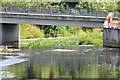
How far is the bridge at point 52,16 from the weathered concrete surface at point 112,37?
587 centimetres

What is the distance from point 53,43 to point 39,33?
1608 cm

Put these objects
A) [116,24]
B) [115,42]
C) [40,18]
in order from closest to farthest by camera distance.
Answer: [115,42] → [116,24] → [40,18]

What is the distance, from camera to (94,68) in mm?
31125

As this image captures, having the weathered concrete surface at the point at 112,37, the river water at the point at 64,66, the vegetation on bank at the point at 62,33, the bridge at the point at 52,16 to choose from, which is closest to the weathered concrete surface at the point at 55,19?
the bridge at the point at 52,16

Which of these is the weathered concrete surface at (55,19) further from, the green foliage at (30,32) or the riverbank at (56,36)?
the green foliage at (30,32)

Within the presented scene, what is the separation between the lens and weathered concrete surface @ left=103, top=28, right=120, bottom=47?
152ft

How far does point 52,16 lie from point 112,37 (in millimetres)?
11878

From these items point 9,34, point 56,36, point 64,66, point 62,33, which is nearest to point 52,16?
point 9,34

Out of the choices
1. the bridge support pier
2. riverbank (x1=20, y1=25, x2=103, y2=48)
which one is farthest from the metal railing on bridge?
riverbank (x1=20, y1=25, x2=103, y2=48)

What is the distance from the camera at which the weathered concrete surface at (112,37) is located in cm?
4634

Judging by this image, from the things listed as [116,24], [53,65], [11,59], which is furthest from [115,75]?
[116,24]

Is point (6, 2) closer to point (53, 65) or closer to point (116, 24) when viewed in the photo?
point (116, 24)

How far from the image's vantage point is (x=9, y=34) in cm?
6319

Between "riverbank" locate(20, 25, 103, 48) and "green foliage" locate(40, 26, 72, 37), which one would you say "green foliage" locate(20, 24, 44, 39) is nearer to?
"riverbank" locate(20, 25, 103, 48)
